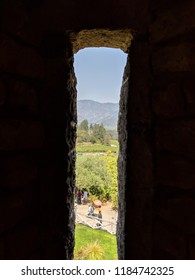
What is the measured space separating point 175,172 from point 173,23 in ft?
1.94

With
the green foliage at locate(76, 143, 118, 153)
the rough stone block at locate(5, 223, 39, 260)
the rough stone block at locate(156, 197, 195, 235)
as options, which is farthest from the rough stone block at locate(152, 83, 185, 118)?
the green foliage at locate(76, 143, 118, 153)

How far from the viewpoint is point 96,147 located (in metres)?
27.7

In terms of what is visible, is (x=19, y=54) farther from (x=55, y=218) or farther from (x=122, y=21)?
(x=55, y=218)

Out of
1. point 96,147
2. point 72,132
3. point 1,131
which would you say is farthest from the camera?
point 96,147

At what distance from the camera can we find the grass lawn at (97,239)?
9.83m

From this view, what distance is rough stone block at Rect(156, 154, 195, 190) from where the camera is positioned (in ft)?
3.22

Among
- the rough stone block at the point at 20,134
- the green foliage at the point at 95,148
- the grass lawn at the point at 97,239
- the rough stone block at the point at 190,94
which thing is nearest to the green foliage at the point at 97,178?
the grass lawn at the point at 97,239

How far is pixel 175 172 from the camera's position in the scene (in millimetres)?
1017

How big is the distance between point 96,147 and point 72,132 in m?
26.5

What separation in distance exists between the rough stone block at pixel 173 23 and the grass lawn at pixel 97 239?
925 centimetres

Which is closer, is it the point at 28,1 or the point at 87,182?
the point at 28,1

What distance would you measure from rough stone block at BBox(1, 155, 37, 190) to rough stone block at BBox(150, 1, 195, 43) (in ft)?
2.40

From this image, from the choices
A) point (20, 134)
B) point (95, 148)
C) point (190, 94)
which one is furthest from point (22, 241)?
point (95, 148)

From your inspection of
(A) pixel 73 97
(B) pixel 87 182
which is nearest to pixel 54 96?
(A) pixel 73 97
